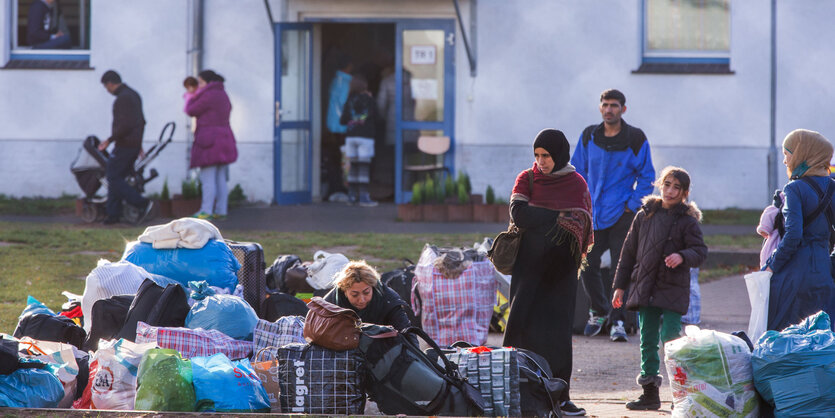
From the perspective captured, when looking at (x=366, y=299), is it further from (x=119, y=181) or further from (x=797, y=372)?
(x=119, y=181)

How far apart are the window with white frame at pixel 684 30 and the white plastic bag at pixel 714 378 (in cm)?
1175

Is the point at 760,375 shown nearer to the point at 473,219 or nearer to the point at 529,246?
the point at 529,246

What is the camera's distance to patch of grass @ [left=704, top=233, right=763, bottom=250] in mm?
12547

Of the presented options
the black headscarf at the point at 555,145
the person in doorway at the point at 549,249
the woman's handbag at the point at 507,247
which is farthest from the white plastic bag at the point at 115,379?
the black headscarf at the point at 555,145

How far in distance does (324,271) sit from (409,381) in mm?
3010

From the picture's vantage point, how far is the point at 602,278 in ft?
29.4

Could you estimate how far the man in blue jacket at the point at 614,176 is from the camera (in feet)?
28.0

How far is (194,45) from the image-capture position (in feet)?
55.0

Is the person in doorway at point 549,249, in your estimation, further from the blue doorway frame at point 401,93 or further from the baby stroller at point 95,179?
the blue doorway frame at point 401,93

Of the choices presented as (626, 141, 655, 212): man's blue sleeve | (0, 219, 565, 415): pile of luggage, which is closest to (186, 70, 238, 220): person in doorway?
(0, 219, 565, 415): pile of luggage

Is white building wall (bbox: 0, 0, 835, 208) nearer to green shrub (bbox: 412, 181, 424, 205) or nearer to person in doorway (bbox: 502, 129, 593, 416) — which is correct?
green shrub (bbox: 412, 181, 424, 205)

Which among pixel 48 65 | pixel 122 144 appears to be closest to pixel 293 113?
pixel 122 144

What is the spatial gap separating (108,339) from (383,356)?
6.50ft

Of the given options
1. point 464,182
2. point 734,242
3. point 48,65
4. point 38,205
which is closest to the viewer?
point 734,242
